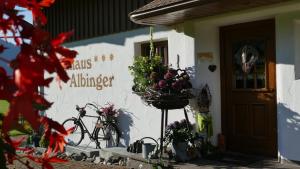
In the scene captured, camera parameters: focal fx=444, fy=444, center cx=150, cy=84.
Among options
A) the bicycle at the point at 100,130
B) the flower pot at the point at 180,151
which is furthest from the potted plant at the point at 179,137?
the bicycle at the point at 100,130

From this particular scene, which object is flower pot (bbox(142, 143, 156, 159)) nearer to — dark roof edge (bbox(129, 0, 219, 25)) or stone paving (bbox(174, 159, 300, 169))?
stone paving (bbox(174, 159, 300, 169))

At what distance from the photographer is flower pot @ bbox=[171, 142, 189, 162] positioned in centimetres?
718

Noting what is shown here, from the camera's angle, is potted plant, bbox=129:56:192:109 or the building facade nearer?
the building facade

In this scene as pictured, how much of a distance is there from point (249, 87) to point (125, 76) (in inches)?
120

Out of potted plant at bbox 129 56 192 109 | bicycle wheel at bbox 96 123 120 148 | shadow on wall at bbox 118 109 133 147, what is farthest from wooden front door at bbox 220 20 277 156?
bicycle wheel at bbox 96 123 120 148

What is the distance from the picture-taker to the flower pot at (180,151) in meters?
7.18

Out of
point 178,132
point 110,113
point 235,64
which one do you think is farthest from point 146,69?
point 110,113

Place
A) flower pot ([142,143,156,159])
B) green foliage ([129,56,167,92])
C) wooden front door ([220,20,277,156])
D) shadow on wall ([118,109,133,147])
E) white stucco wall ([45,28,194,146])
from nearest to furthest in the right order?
wooden front door ([220,20,277,156]), flower pot ([142,143,156,159]), green foliage ([129,56,167,92]), white stucco wall ([45,28,194,146]), shadow on wall ([118,109,133,147])

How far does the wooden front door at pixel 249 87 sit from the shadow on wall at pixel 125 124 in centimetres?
234

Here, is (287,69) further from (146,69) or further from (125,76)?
(125,76)

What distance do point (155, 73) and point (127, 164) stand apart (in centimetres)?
169

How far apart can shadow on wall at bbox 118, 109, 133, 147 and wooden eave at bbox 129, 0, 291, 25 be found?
2.35m

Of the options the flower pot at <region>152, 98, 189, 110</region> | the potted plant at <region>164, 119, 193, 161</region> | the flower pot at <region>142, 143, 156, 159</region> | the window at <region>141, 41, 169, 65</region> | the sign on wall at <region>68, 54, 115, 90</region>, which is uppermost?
the window at <region>141, 41, 169, 65</region>

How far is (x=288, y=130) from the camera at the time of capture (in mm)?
6555
